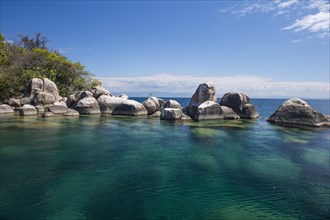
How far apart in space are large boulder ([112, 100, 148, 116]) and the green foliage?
15.4 metres

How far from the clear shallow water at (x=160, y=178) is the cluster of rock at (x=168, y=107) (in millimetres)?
12198

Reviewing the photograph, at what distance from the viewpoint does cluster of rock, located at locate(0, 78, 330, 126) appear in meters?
31.6

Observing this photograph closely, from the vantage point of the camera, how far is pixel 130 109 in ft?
123

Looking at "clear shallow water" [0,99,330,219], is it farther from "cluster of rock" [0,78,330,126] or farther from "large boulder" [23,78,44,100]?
"large boulder" [23,78,44,100]

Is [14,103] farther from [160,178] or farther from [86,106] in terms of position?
[160,178]

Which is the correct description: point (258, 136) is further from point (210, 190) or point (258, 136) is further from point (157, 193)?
point (157, 193)

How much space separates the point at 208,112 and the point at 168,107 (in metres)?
5.65

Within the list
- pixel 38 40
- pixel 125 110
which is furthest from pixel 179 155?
pixel 38 40

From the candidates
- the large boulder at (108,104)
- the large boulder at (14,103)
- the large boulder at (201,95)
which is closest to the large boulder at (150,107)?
the large boulder at (108,104)

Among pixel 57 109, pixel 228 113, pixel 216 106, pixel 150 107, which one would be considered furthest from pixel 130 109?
pixel 228 113

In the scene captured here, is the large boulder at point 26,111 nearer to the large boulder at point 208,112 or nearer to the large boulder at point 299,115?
the large boulder at point 208,112

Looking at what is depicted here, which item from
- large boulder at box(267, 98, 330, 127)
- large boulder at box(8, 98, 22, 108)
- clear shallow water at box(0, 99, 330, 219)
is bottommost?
clear shallow water at box(0, 99, 330, 219)

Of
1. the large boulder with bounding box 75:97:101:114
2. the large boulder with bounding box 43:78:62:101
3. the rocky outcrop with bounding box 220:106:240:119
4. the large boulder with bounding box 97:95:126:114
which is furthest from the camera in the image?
the large boulder with bounding box 43:78:62:101

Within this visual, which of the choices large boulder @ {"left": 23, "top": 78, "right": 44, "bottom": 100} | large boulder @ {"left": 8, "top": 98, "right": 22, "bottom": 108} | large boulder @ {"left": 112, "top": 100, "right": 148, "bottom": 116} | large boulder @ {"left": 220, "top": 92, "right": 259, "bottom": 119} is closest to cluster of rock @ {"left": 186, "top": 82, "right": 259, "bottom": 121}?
large boulder @ {"left": 220, "top": 92, "right": 259, "bottom": 119}
